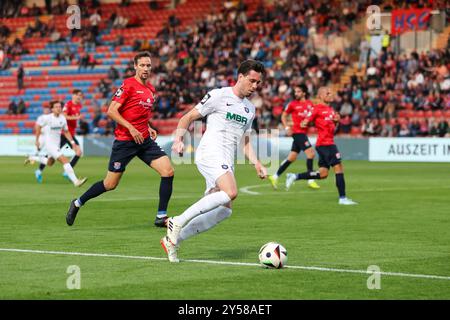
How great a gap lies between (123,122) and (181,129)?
3975 mm

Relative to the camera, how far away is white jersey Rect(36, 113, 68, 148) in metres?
27.3

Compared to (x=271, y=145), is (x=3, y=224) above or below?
above

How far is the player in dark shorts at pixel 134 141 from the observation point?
1537cm

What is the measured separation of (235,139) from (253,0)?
4306 centimetres

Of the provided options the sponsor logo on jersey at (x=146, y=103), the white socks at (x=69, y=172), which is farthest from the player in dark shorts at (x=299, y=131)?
the sponsor logo on jersey at (x=146, y=103)

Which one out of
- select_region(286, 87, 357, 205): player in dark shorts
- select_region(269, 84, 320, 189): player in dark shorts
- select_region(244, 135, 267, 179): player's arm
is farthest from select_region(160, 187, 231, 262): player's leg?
select_region(269, 84, 320, 189): player in dark shorts

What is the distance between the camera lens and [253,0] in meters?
54.0

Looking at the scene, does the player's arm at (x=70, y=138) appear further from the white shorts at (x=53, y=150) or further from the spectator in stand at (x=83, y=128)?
the spectator in stand at (x=83, y=128)

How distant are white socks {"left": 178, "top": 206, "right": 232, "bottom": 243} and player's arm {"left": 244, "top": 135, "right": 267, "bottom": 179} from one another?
0.59m

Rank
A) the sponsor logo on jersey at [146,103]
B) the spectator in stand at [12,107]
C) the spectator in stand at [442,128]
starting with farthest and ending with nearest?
the spectator in stand at [12,107]
the spectator in stand at [442,128]
the sponsor logo on jersey at [146,103]

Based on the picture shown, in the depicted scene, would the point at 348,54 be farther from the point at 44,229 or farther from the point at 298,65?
the point at 44,229

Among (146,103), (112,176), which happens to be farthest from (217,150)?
(146,103)
